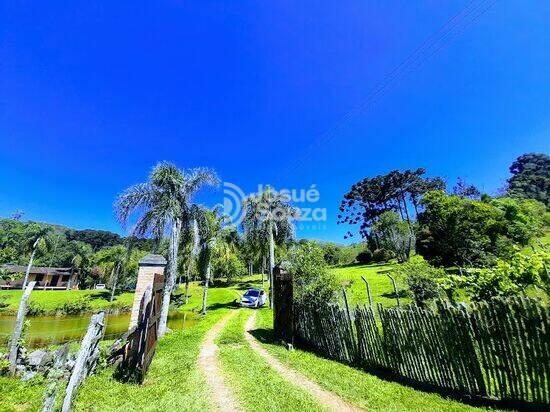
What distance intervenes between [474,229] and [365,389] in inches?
863

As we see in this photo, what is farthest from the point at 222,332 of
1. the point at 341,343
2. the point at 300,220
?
the point at 300,220

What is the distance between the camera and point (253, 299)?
2502 centimetres

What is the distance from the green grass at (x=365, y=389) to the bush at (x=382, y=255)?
34.6 metres

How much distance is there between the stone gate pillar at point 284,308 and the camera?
11.0 m

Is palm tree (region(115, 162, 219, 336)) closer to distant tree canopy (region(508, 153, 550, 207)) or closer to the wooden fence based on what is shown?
the wooden fence

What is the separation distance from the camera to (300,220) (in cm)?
2784

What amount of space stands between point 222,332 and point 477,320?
1079 cm

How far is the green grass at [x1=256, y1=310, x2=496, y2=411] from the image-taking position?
5375 millimetres

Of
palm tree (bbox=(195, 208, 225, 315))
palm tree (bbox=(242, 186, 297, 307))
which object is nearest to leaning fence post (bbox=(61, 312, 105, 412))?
palm tree (bbox=(195, 208, 225, 315))

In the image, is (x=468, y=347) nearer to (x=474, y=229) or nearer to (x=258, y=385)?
(x=258, y=385)

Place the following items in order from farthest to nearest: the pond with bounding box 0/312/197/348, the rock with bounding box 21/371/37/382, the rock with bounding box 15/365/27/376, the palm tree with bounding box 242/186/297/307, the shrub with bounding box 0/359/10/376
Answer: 1. the palm tree with bounding box 242/186/297/307
2. the pond with bounding box 0/312/197/348
3. the rock with bounding box 15/365/27/376
4. the shrub with bounding box 0/359/10/376
5. the rock with bounding box 21/371/37/382

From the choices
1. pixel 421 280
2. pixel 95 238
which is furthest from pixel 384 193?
pixel 95 238

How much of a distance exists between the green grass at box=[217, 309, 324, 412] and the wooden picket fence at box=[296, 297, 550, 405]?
8.42ft

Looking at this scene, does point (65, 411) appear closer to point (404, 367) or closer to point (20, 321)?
point (20, 321)
